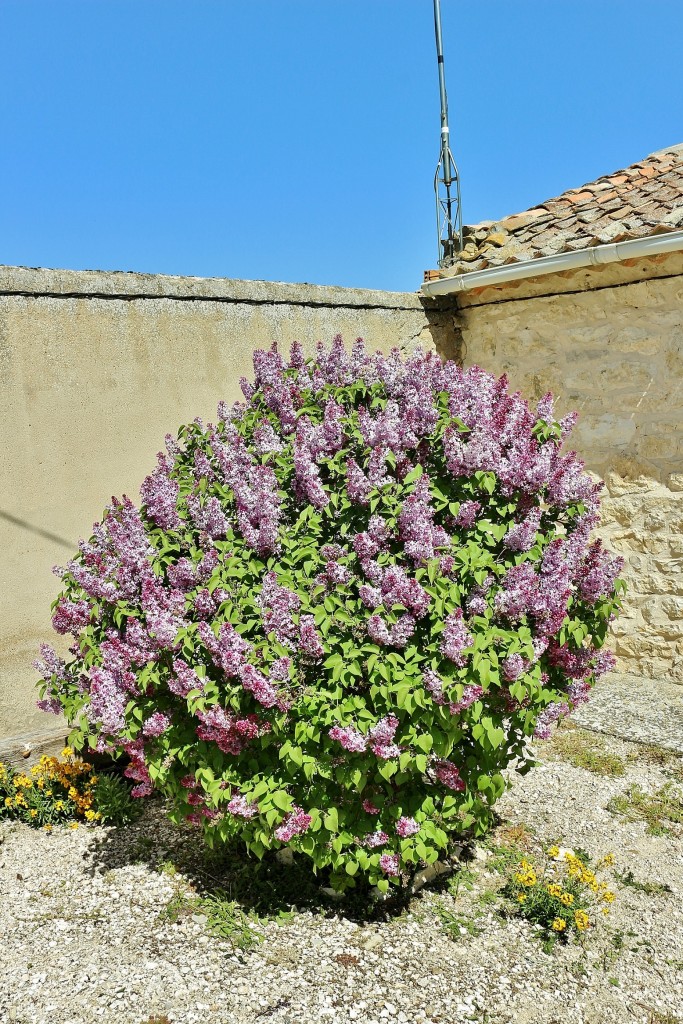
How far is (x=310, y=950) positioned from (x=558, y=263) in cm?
436

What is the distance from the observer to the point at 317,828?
2.83m

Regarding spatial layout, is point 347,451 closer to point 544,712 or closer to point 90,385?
point 544,712

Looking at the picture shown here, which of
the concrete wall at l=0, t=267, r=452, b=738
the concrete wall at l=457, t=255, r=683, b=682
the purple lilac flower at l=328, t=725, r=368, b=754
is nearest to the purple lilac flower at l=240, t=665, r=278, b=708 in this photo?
the purple lilac flower at l=328, t=725, r=368, b=754

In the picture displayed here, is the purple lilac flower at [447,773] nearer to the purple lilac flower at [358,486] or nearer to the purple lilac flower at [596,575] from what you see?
the purple lilac flower at [596,575]

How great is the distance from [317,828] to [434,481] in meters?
1.31

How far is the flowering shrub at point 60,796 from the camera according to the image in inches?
157

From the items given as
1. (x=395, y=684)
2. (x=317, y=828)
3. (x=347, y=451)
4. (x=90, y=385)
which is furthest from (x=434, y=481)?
(x=90, y=385)

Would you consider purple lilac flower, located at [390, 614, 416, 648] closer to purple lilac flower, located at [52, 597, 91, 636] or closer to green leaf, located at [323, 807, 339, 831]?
green leaf, located at [323, 807, 339, 831]

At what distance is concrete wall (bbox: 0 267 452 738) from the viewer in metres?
4.23

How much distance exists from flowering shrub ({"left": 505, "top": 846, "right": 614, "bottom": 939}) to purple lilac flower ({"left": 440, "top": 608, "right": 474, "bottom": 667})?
1.14m

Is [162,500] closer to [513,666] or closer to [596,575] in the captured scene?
[513,666]

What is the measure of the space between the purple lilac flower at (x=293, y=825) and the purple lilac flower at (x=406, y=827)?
1.01 feet

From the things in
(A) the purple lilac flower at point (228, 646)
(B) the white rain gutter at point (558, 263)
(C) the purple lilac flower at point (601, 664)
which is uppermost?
(B) the white rain gutter at point (558, 263)

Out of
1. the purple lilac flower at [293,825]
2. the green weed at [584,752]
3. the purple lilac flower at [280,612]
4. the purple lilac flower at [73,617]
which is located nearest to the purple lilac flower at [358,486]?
the purple lilac flower at [280,612]
